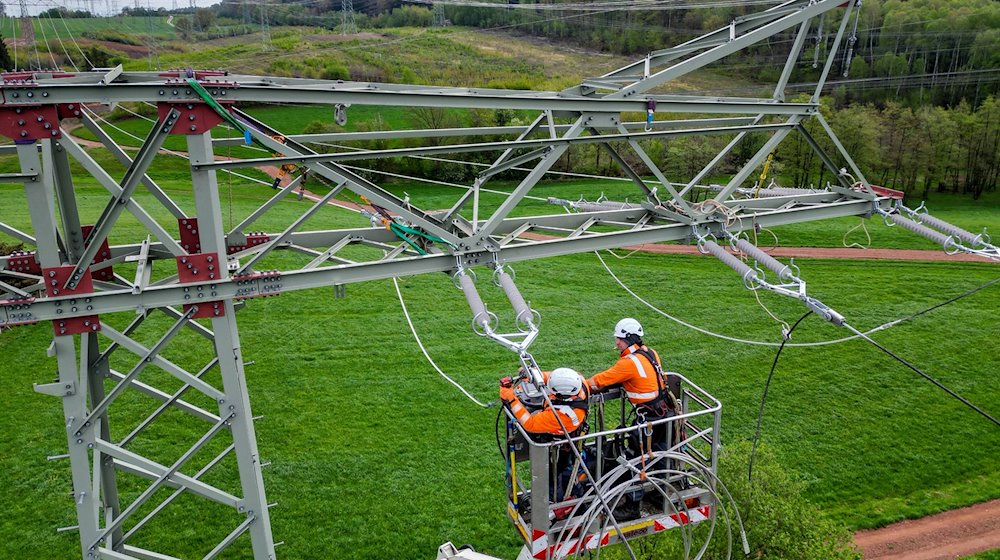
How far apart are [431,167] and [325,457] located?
3366 cm

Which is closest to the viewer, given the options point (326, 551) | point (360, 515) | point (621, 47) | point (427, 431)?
point (326, 551)

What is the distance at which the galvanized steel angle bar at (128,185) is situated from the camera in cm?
827

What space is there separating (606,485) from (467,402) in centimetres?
1335

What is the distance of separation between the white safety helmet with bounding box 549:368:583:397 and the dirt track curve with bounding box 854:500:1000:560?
11679 millimetres

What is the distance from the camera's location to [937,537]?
57.6ft

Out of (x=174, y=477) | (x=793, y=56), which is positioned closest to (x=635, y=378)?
(x=793, y=56)

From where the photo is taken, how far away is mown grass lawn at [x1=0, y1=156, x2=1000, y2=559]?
55.8 feet

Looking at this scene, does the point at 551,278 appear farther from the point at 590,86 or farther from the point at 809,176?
the point at 809,176

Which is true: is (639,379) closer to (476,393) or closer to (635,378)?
(635,378)

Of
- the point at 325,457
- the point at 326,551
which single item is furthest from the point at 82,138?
the point at 326,551

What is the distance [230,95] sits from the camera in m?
8.41

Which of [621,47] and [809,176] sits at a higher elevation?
[621,47]

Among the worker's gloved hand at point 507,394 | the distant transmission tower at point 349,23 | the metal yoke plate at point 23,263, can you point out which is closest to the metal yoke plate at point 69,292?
the metal yoke plate at point 23,263

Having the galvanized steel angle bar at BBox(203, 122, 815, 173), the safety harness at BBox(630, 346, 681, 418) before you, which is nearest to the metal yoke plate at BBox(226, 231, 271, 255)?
the galvanized steel angle bar at BBox(203, 122, 815, 173)
